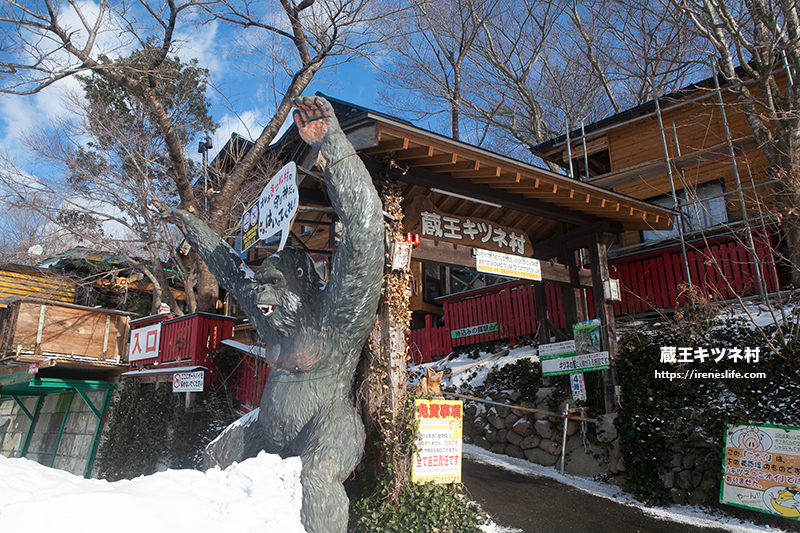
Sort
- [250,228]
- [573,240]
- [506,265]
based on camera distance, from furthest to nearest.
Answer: [573,240], [506,265], [250,228]

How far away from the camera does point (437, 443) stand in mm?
5582

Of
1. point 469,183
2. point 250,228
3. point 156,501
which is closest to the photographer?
point 156,501

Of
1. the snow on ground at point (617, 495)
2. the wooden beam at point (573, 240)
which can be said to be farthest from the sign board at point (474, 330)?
the snow on ground at point (617, 495)

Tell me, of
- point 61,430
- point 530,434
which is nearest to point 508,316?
point 530,434

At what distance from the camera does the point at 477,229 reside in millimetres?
7723

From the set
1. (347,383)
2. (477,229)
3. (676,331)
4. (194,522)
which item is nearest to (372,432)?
(347,383)

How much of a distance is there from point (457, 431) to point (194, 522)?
3383 mm

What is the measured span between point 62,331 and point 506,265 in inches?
443

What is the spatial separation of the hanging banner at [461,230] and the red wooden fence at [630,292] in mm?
3298

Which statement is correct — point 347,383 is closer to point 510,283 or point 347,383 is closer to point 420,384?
point 420,384

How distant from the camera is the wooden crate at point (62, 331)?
464 inches

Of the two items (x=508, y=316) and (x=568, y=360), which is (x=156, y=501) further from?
(x=508, y=316)

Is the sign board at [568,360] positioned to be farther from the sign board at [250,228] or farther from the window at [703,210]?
the window at [703,210]

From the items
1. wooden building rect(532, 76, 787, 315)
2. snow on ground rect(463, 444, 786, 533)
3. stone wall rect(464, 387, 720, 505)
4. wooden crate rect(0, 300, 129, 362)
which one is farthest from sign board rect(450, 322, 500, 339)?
wooden crate rect(0, 300, 129, 362)
